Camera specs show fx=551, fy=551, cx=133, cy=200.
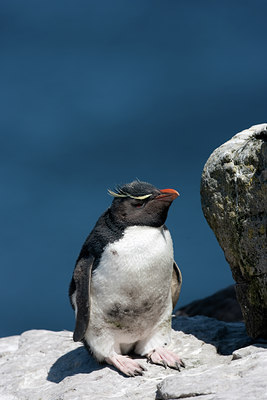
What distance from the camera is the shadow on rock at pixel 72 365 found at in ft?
15.8

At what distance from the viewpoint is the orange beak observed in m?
4.39

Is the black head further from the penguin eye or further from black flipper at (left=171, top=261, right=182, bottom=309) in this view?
black flipper at (left=171, top=261, right=182, bottom=309)

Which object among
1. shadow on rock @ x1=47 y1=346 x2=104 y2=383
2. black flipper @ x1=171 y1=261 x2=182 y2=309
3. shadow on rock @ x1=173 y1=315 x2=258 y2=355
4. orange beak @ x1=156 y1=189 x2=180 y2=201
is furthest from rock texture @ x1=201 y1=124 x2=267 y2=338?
shadow on rock @ x1=47 y1=346 x2=104 y2=383

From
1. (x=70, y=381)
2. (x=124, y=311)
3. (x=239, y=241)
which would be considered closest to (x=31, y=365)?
(x=70, y=381)

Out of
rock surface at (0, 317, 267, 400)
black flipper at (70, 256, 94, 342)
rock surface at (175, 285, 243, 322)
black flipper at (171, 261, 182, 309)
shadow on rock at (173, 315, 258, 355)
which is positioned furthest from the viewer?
rock surface at (175, 285, 243, 322)

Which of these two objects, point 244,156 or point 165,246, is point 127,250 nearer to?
point 165,246

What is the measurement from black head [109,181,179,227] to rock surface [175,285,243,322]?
356cm

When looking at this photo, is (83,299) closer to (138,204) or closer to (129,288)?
(129,288)

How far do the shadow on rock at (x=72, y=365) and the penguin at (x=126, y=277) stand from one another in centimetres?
24

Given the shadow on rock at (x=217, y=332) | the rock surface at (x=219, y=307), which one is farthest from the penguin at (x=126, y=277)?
the rock surface at (x=219, y=307)

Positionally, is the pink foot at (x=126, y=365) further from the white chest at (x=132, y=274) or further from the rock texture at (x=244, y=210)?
the rock texture at (x=244, y=210)

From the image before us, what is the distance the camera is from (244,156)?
14.6 feet

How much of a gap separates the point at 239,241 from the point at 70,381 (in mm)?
1802

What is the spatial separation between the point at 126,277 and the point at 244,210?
109 cm
